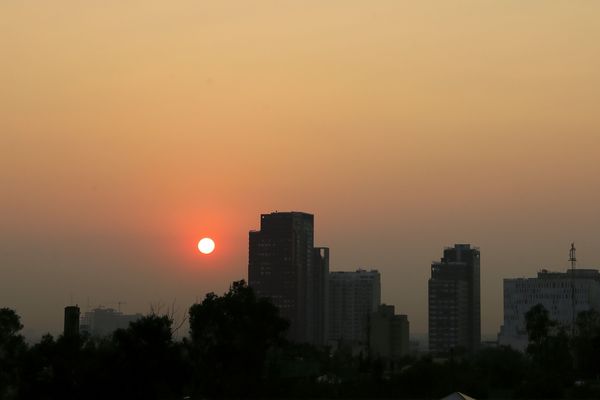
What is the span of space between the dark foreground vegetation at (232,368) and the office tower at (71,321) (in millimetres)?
799

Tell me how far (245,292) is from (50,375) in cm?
1985

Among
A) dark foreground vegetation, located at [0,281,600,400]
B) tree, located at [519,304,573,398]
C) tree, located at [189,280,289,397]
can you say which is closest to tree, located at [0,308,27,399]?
dark foreground vegetation, located at [0,281,600,400]

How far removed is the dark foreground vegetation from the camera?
4075 cm

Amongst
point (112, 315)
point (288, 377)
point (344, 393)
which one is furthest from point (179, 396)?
point (112, 315)

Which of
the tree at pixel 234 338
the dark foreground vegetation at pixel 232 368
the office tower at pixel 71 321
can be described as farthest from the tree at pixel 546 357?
the office tower at pixel 71 321

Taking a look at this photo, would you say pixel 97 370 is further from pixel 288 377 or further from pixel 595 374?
pixel 595 374

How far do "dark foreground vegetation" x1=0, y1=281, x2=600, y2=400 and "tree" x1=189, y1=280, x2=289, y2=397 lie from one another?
50 millimetres

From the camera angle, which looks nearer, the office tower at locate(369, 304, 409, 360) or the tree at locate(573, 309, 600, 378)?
the tree at locate(573, 309, 600, 378)

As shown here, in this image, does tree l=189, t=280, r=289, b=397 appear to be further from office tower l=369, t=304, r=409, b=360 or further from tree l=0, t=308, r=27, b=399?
office tower l=369, t=304, r=409, b=360

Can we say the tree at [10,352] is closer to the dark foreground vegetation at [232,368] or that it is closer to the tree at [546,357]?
the dark foreground vegetation at [232,368]

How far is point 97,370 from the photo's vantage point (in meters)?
40.7

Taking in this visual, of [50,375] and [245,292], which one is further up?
[245,292]

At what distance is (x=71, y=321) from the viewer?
4650 centimetres

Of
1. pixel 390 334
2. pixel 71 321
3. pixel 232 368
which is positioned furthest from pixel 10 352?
pixel 390 334
